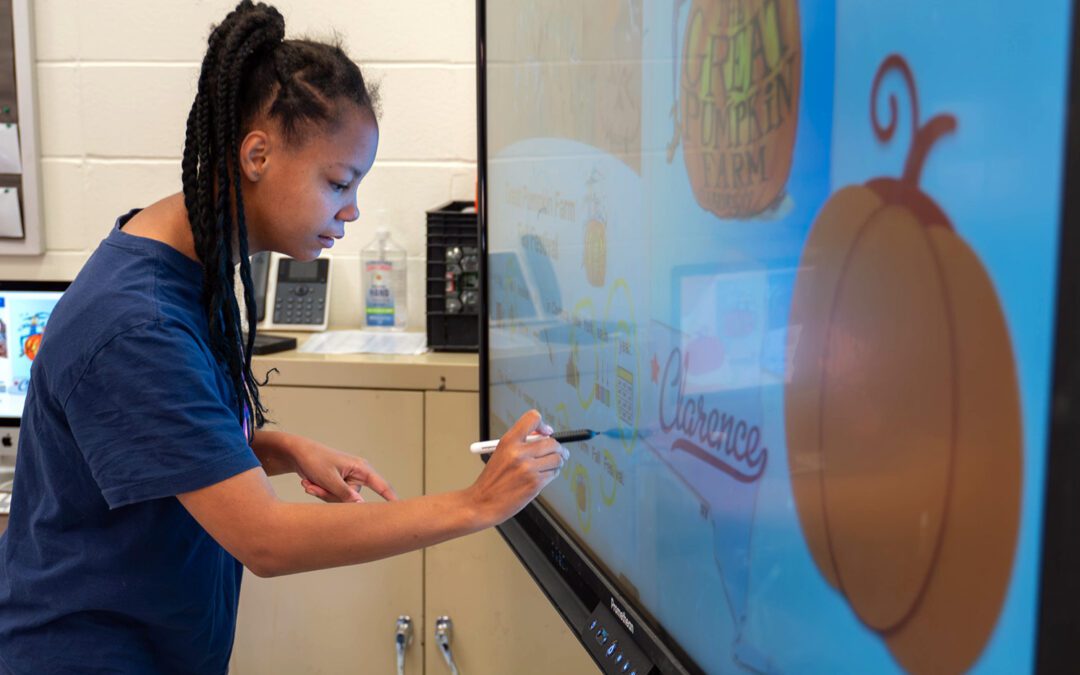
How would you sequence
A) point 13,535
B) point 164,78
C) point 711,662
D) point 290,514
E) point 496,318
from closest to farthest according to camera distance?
point 711,662 < point 290,514 < point 13,535 < point 496,318 < point 164,78

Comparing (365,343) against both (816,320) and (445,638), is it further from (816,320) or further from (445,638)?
(816,320)

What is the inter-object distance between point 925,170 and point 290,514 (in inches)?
27.3

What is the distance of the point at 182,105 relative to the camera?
247 cm

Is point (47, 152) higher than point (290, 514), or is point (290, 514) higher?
point (47, 152)

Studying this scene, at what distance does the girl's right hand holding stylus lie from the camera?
1030 millimetres

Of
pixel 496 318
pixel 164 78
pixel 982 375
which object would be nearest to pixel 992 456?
pixel 982 375

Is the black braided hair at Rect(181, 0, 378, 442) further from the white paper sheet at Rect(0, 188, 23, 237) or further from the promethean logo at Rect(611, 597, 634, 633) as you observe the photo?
the white paper sheet at Rect(0, 188, 23, 237)

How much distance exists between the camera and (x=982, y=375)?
57cm

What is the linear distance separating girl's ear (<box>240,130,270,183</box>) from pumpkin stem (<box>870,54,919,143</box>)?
718 millimetres

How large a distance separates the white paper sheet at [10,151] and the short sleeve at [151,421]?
167 cm

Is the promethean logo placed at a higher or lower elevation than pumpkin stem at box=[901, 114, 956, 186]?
lower

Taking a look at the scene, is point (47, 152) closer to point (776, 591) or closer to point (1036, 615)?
point (776, 591)

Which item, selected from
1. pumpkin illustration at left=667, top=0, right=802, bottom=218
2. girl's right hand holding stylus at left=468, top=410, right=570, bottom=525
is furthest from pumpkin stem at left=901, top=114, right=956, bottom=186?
girl's right hand holding stylus at left=468, top=410, right=570, bottom=525

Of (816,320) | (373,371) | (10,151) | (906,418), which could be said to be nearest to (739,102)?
(816,320)
